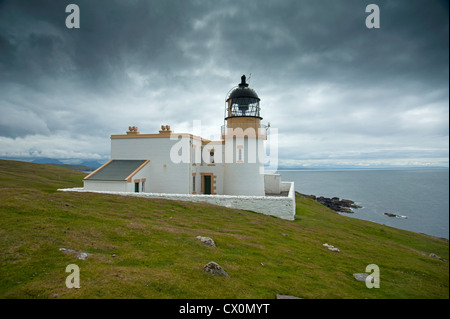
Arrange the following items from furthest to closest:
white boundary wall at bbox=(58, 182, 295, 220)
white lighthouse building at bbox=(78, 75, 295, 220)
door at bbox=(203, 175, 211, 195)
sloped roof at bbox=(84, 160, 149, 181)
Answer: door at bbox=(203, 175, 211, 195), white lighthouse building at bbox=(78, 75, 295, 220), sloped roof at bbox=(84, 160, 149, 181), white boundary wall at bbox=(58, 182, 295, 220)

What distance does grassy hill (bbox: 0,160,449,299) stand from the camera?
8266 mm

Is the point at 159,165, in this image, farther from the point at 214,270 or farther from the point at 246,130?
the point at 214,270

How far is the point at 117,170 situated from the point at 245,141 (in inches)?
580

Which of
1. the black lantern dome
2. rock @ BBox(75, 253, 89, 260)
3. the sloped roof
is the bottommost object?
rock @ BBox(75, 253, 89, 260)

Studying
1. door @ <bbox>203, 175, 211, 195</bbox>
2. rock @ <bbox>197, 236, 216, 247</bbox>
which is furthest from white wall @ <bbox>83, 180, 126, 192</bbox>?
rock @ <bbox>197, 236, 216, 247</bbox>

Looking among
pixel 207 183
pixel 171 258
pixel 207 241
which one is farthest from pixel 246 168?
pixel 171 258

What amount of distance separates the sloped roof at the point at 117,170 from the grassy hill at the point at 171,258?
22.3 ft

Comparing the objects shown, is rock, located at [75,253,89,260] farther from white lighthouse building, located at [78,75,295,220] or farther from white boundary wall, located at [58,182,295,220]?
white lighthouse building, located at [78,75,295,220]

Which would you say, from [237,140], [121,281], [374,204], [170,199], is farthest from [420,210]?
[121,281]

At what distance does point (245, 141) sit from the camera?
94.1 ft

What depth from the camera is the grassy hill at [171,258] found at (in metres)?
8.27

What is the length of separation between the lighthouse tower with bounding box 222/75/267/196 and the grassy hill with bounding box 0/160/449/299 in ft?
30.1

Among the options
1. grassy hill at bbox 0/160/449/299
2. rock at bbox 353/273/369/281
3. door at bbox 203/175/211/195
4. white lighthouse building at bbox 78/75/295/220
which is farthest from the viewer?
door at bbox 203/175/211/195
